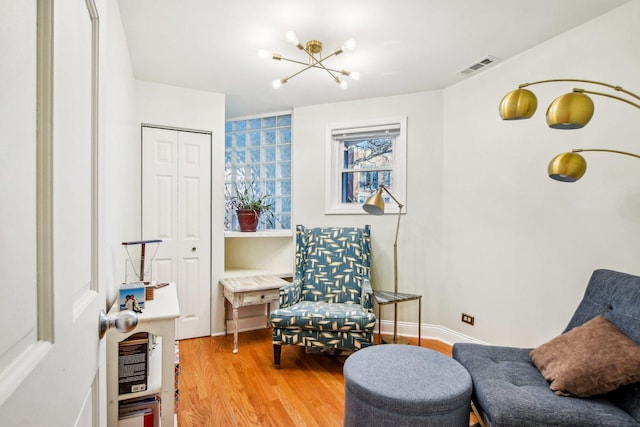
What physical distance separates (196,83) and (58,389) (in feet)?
10.1

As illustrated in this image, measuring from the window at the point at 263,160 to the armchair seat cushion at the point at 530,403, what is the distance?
8.95 feet

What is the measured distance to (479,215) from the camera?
2.86 meters

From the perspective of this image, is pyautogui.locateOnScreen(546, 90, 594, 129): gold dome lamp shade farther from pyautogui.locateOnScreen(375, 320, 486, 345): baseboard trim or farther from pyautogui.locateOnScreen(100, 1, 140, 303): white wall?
pyautogui.locateOnScreen(375, 320, 486, 345): baseboard trim

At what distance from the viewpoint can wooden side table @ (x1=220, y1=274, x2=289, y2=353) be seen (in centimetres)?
292

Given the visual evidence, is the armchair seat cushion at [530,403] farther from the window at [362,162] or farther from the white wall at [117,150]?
the window at [362,162]

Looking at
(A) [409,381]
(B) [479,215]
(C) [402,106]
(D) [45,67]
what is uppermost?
(C) [402,106]

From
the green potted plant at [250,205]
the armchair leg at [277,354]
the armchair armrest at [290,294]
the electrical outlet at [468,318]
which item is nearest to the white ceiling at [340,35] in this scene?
the green potted plant at [250,205]

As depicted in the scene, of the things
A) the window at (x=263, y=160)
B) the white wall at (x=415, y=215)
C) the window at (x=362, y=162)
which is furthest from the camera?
the window at (x=263, y=160)

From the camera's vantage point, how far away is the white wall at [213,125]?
10.1ft

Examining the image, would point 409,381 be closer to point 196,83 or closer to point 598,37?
point 598,37

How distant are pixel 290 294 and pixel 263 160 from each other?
5.93 ft

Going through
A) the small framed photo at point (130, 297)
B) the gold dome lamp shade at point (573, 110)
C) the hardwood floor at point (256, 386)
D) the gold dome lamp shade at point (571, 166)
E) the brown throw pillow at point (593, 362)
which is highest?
the gold dome lamp shade at point (573, 110)

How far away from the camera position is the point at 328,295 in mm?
3070

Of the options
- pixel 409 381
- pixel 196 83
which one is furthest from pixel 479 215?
pixel 196 83
